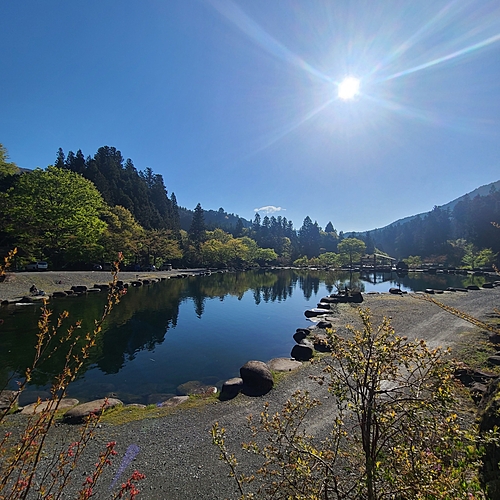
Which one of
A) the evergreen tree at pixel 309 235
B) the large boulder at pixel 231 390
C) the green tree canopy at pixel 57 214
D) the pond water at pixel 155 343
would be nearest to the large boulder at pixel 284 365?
the pond water at pixel 155 343

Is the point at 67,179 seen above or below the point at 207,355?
above

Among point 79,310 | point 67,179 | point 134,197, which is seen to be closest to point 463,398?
point 79,310

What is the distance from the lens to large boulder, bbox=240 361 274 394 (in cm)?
677

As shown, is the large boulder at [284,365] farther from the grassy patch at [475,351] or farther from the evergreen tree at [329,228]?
the evergreen tree at [329,228]

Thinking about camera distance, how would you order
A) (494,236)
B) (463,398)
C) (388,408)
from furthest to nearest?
(494,236) → (463,398) → (388,408)

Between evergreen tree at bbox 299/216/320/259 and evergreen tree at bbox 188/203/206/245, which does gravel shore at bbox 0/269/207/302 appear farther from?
evergreen tree at bbox 299/216/320/259

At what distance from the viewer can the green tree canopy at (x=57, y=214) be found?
2480 centimetres

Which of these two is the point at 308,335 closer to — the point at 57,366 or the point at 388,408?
the point at 57,366

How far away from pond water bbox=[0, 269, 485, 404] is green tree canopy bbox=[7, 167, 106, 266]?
10.6 meters

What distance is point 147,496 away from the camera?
367cm

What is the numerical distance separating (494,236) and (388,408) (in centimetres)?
6704

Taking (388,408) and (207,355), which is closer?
(388,408)

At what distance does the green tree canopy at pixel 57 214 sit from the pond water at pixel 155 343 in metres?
10.6

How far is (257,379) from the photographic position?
684 centimetres
